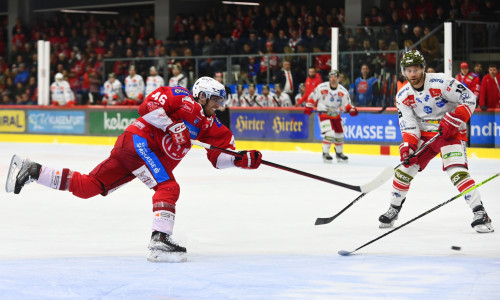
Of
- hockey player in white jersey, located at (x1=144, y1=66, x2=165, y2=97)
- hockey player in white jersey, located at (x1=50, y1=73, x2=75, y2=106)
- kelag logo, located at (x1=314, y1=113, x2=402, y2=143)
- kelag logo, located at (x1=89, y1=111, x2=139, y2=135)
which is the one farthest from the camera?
hockey player in white jersey, located at (x1=50, y1=73, x2=75, y2=106)

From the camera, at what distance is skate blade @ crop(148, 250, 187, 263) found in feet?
17.4

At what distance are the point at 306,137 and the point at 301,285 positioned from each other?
12250mm

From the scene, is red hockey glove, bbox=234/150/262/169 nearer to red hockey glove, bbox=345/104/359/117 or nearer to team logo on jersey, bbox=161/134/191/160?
team logo on jersey, bbox=161/134/191/160

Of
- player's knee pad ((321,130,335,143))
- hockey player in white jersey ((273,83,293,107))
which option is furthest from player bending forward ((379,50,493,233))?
hockey player in white jersey ((273,83,293,107))

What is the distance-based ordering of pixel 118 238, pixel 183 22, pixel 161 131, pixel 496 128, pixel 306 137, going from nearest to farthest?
1. pixel 161 131
2. pixel 118 238
3. pixel 496 128
4. pixel 306 137
5. pixel 183 22

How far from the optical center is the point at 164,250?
5355 millimetres

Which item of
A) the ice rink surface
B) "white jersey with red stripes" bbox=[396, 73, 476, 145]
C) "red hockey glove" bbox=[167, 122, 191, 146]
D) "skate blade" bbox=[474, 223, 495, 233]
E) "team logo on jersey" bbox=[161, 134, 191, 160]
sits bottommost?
the ice rink surface

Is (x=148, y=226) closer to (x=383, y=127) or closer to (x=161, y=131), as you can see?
(x=161, y=131)

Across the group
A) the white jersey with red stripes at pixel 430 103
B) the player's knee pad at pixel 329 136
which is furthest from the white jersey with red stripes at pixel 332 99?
the white jersey with red stripes at pixel 430 103

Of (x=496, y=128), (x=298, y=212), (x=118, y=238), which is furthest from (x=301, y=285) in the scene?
(x=496, y=128)

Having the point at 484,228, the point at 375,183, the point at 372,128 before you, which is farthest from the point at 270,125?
the point at 375,183

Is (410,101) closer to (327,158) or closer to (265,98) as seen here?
(327,158)

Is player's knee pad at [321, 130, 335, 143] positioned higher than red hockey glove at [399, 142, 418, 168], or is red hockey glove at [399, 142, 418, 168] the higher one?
red hockey glove at [399, 142, 418, 168]

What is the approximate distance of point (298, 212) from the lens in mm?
7957
